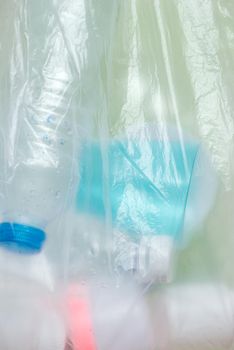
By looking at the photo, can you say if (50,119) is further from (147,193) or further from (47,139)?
(147,193)

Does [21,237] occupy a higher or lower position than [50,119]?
lower

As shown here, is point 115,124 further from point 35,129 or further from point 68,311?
point 68,311

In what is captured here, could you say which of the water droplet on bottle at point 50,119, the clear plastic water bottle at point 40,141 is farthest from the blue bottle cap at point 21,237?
the water droplet on bottle at point 50,119

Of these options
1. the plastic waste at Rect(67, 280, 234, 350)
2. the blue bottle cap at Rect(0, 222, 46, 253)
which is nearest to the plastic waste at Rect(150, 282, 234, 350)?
the plastic waste at Rect(67, 280, 234, 350)

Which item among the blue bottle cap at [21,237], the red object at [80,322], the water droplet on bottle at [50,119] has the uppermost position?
the water droplet on bottle at [50,119]

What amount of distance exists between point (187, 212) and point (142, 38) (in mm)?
218

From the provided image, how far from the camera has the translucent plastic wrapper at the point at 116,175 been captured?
0.54 m

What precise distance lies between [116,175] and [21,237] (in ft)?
0.40

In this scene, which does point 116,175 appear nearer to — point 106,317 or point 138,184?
point 138,184

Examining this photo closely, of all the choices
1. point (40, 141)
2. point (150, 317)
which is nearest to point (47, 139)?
point (40, 141)

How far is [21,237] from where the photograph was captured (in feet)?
1.77

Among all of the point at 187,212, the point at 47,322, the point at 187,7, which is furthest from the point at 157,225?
the point at 187,7

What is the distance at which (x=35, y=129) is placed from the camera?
0.59m

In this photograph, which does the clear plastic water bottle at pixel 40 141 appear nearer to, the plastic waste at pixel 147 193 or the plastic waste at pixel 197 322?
the plastic waste at pixel 147 193
